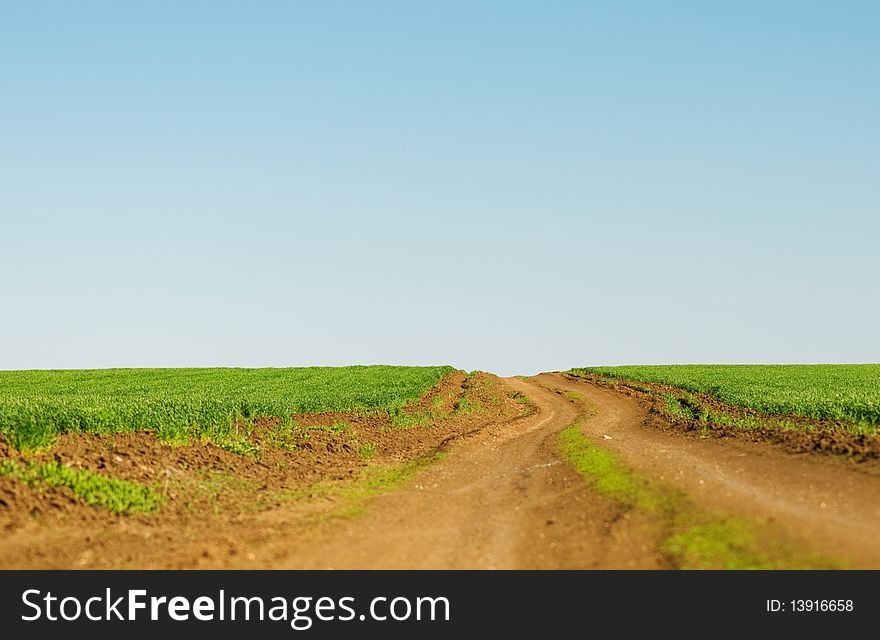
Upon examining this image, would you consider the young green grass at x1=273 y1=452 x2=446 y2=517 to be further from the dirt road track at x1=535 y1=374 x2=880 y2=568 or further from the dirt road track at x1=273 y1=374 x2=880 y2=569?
the dirt road track at x1=535 y1=374 x2=880 y2=568

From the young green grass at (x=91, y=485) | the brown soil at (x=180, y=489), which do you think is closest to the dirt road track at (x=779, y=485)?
the brown soil at (x=180, y=489)

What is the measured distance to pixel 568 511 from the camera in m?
15.7

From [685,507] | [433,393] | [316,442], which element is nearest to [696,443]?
[685,507]

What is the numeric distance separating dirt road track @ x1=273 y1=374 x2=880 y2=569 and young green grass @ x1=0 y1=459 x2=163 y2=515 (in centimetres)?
418

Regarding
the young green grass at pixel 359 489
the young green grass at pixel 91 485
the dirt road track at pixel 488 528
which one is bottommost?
the dirt road track at pixel 488 528

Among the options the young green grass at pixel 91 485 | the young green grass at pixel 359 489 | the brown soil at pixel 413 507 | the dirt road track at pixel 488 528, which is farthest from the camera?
the young green grass at pixel 359 489

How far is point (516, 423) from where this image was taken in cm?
3450

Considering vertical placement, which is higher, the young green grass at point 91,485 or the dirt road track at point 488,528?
the young green grass at point 91,485

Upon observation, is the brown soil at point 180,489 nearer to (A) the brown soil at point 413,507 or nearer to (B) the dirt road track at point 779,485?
(A) the brown soil at point 413,507

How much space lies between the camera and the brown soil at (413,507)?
40.9ft

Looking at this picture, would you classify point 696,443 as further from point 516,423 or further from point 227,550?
point 227,550

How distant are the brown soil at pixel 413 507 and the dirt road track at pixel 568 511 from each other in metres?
0.04

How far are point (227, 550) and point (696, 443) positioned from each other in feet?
54.3

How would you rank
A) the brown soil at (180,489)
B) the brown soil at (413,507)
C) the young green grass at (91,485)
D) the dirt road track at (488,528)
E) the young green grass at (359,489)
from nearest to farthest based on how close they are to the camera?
the dirt road track at (488,528), the brown soil at (413,507), the brown soil at (180,489), the young green grass at (91,485), the young green grass at (359,489)
